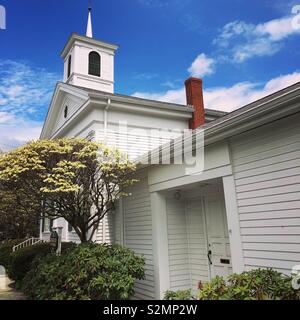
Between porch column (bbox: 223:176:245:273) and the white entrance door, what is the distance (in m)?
1.30

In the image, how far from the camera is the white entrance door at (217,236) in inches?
266

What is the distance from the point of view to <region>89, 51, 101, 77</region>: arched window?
16578mm

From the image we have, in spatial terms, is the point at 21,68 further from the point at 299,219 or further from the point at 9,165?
the point at 299,219

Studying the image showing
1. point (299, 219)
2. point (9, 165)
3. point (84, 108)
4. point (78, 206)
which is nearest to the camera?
point (299, 219)

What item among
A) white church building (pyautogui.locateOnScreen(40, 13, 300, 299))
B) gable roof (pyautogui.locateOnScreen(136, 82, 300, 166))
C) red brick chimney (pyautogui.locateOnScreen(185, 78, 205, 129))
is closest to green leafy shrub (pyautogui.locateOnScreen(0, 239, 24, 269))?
white church building (pyautogui.locateOnScreen(40, 13, 300, 299))

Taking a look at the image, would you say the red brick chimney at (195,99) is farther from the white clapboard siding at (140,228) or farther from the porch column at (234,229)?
→ the porch column at (234,229)

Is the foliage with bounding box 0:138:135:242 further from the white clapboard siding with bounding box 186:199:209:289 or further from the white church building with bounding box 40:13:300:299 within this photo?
the white clapboard siding with bounding box 186:199:209:289

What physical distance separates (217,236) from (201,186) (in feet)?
4.26

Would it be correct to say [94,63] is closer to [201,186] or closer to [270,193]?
[201,186]

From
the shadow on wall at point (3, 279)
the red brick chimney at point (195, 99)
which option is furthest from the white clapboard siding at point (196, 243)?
the shadow on wall at point (3, 279)

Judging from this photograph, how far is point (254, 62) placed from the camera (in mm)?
7523

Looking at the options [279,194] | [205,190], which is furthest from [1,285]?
[279,194]

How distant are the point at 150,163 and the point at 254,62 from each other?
12.5 ft

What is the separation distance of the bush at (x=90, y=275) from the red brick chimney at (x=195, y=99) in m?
7.86
